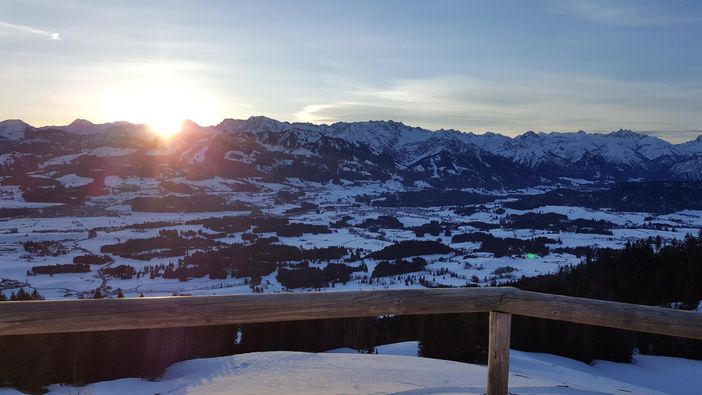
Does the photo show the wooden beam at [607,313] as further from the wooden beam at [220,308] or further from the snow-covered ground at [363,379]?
the snow-covered ground at [363,379]

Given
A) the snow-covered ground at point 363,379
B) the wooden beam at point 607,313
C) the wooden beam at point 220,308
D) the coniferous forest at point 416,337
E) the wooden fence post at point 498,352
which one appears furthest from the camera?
the coniferous forest at point 416,337

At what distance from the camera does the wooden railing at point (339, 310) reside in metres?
5.29

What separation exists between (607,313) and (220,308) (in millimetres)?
4380

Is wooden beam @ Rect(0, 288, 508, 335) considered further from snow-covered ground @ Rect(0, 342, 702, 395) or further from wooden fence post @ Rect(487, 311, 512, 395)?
snow-covered ground @ Rect(0, 342, 702, 395)

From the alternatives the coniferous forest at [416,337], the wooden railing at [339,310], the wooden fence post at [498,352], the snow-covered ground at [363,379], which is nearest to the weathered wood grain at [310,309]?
the wooden railing at [339,310]

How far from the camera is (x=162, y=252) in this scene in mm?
161625

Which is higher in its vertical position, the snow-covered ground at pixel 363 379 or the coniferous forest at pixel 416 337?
the snow-covered ground at pixel 363 379

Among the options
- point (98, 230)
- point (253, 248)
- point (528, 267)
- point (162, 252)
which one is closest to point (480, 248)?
point (528, 267)

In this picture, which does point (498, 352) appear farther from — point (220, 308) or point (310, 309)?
point (220, 308)

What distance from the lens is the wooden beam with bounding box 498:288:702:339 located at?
599 cm

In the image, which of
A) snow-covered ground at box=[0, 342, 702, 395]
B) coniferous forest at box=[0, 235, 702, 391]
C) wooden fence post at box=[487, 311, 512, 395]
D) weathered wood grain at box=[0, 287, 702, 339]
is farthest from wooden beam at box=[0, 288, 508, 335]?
coniferous forest at box=[0, 235, 702, 391]

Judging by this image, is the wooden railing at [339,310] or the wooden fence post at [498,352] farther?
the wooden fence post at [498,352]

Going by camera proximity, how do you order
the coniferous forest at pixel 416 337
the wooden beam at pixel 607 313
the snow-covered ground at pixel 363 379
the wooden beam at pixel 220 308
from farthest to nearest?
1. the coniferous forest at pixel 416 337
2. the snow-covered ground at pixel 363 379
3. the wooden beam at pixel 607 313
4. the wooden beam at pixel 220 308

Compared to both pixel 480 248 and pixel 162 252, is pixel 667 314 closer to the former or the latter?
pixel 162 252
